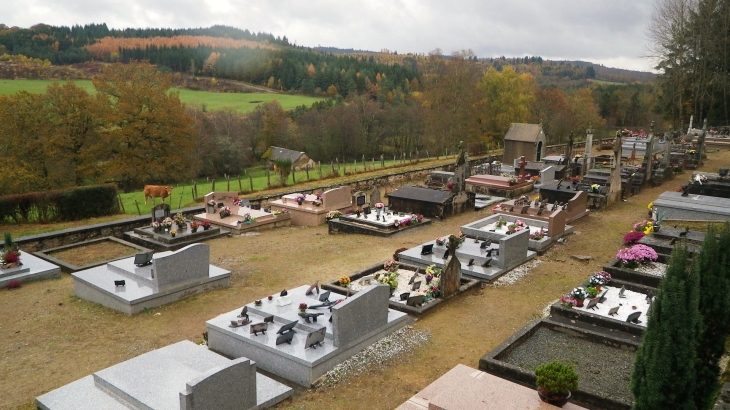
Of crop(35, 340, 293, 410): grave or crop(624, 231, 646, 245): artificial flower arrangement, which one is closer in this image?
crop(35, 340, 293, 410): grave

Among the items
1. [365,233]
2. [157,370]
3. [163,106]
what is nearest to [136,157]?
[163,106]

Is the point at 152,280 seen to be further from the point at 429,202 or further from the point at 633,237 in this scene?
the point at 633,237

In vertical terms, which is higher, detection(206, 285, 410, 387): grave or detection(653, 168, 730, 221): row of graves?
detection(653, 168, 730, 221): row of graves

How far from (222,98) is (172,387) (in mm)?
79039

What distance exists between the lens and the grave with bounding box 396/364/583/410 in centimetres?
604

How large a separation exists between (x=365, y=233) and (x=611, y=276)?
7.68m

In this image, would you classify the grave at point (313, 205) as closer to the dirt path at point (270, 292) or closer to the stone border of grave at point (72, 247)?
the dirt path at point (270, 292)

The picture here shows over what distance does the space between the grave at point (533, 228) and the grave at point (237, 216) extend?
672cm

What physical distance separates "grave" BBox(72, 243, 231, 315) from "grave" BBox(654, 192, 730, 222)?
555 inches

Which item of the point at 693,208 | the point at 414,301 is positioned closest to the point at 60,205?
the point at 414,301

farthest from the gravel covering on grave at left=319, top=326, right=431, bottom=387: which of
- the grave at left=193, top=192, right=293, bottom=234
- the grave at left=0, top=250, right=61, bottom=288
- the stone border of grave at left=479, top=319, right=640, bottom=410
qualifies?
the grave at left=193, top=192, right=293, bottom=234

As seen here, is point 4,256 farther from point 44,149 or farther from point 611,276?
point 44,149

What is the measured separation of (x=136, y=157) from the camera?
106ft

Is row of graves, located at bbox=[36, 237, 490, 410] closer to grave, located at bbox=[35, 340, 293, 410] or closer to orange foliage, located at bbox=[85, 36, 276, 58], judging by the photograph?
grave, located at bbox=[35, 340, 293, 410]
